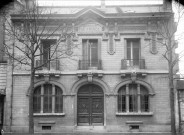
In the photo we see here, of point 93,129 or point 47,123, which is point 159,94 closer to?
point 93,129

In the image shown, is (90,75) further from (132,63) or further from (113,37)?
(113,37)

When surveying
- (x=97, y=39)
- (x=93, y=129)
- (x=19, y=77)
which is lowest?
(x=93, y=129)

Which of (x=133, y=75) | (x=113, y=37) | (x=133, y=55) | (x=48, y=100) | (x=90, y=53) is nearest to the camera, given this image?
(x=133, y=75)

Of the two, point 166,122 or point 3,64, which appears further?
point 3,64

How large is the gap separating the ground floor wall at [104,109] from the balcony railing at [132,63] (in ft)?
2.83

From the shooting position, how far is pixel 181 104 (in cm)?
2184

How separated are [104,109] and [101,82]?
2.11 metres

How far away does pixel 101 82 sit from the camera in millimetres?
22172

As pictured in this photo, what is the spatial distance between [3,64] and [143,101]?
11.6 m

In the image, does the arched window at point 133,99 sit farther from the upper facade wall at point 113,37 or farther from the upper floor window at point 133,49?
the upper floor window at point 133,49

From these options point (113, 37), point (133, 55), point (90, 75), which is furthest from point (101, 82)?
point (113, 37)

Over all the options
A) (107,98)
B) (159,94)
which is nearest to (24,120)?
(107,98)

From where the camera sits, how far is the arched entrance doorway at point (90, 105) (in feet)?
73.2

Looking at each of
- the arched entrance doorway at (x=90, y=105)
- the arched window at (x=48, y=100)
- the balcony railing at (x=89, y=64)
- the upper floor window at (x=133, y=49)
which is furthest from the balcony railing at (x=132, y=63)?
the arched window at (x=48, y=100)
